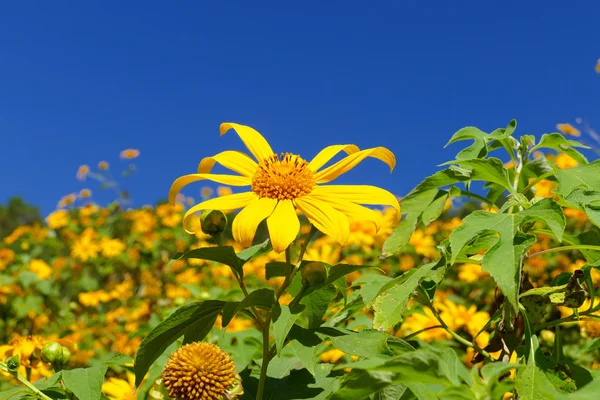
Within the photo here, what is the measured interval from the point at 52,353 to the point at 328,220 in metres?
0.74

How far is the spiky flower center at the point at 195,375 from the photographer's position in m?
0.98

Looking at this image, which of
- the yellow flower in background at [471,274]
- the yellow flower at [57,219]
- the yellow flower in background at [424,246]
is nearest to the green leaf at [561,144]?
the yellow flower in background at [471,274]

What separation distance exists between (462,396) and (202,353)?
1.53ft

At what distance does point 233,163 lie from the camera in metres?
1.32

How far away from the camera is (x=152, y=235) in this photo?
595cm

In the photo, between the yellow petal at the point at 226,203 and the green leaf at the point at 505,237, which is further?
the yellow petal at the point at 226,203

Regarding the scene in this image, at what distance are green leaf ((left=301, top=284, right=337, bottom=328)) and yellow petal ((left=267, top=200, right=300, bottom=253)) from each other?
117 mm

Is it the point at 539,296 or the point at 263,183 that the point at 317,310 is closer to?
the point at 263,183

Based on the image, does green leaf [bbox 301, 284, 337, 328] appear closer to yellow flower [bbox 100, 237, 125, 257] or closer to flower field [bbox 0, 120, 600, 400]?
flower field [bbox 0, 120, 600, 400]

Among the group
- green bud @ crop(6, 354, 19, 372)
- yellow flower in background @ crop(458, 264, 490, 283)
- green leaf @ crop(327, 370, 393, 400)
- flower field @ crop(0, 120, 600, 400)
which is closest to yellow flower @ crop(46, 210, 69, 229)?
yellow flower in background @ crop(458, 264, 490, 283)

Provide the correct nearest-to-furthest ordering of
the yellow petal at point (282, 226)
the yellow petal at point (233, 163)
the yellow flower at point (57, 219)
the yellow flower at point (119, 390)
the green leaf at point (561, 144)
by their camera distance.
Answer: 1. the yellow petal at point (282, 226)
2. the yellow petal at point (233, 163)
3. the green leaf at point (561, 144)
4. the yellow flower at point (119, 390)
5. the yellow flower at point (57, 219)

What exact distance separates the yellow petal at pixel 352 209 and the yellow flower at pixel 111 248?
4844 mm

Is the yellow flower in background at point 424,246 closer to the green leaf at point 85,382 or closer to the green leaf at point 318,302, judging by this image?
the green leaf at point 318,302

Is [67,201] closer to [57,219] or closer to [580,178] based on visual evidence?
[57,219]
